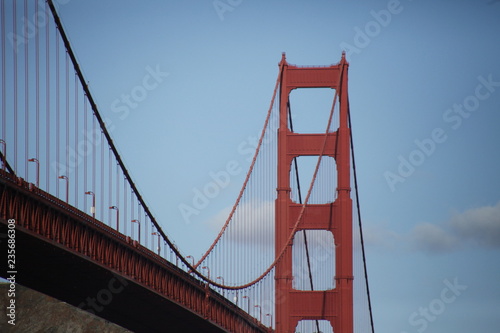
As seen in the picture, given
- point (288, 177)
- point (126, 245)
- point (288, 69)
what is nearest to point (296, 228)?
point (288, 177)

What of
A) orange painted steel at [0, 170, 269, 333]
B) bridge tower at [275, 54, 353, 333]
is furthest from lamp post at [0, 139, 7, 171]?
bridge tower at [275, 54, 353, 333]

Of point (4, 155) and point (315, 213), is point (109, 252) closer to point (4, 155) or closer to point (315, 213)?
point (4, 155)

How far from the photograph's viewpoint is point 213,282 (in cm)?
6022

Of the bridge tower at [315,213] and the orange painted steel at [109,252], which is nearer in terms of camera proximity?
the orange painted steel at [109,252]

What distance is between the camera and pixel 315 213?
67.1 metres

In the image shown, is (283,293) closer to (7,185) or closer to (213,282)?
(213,282)

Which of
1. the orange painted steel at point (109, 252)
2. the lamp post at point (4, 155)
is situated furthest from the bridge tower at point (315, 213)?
the lamp post at point (4, 155)

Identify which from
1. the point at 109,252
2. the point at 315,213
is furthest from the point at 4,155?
the point at 315,213

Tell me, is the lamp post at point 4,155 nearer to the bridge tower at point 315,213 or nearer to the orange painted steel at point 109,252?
the orange painted steel at point 109,252

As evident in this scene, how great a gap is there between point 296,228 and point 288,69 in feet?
22.1

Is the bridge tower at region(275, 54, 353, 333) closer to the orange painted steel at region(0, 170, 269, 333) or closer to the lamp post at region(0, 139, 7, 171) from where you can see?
the orange painted steel at region(0, 170, 269, 333)

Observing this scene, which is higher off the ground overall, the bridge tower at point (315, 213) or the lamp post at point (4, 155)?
the bridge tower at point (315, 213)

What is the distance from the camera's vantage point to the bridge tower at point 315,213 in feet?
214

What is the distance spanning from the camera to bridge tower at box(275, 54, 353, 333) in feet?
214
